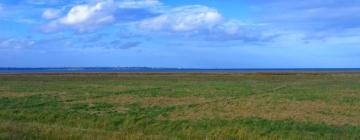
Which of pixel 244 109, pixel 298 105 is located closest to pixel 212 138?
pixel 244 109

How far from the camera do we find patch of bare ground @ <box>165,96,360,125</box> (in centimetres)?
1873

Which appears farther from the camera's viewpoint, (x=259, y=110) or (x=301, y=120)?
(x=259, y=110)

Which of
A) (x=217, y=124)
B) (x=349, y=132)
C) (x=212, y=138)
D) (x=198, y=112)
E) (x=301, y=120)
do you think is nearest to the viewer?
(x=212, y=138)

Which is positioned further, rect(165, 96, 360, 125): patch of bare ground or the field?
rect(165, 96, 360, 125): patch of bare ground

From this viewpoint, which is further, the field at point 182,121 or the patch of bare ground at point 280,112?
the patch of bare ground at point 280,112

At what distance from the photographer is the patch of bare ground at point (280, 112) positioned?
18734 mm

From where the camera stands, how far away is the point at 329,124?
55.9ft

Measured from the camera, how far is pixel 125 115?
63.8 feet

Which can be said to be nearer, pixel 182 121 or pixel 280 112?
pixel 182 121

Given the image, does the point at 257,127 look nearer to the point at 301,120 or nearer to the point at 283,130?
the point at 283,130

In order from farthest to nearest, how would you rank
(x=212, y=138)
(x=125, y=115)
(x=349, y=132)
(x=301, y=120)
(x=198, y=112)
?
(x=198, y=112) < (x=125, y=115) < (x=301, y=120) < (x=349, y=132) < (x=212, y=138)

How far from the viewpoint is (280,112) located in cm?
2080

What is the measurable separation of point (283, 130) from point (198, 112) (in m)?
6.08

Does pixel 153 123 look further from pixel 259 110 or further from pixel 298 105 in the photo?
pixel 298 105
